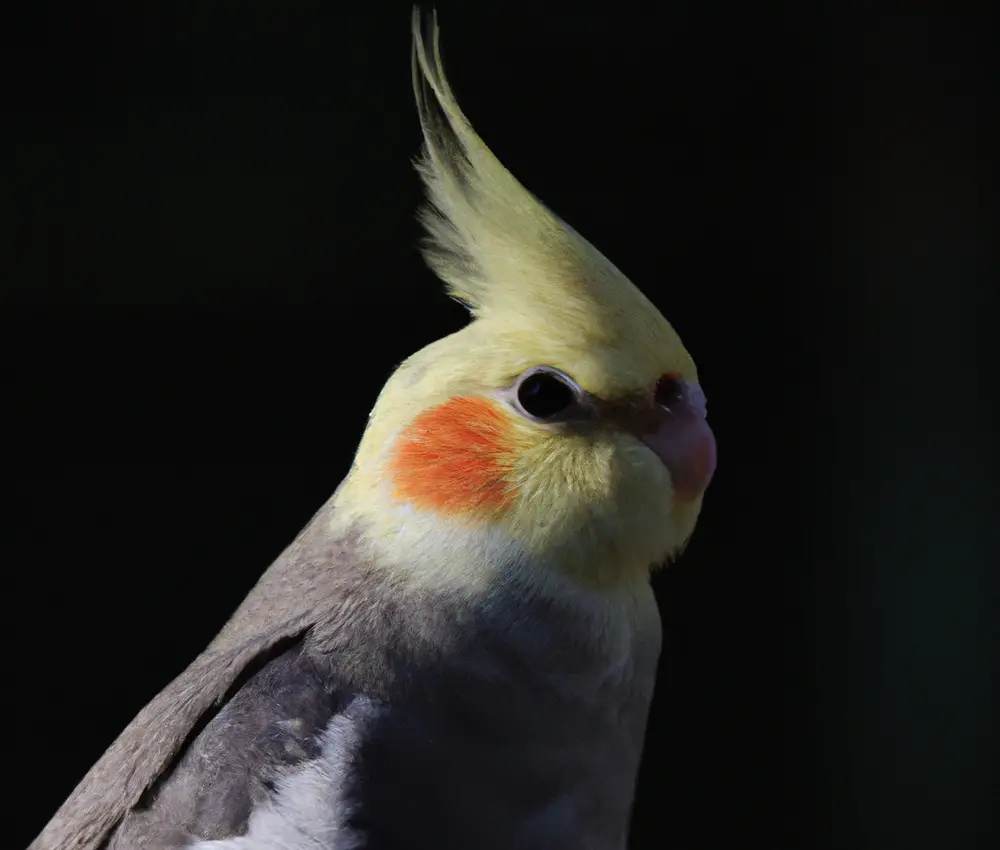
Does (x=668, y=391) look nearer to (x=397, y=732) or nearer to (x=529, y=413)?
(x=529, y=413)

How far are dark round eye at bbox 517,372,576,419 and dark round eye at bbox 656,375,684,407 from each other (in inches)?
4.4

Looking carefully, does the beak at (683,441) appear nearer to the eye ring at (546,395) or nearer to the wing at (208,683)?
the eye ring at (546,395)

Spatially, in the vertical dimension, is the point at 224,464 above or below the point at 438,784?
below

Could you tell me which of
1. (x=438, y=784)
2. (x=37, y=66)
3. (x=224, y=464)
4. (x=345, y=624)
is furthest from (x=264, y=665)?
(x=37, y=66)

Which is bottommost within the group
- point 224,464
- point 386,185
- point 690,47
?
point 224,464

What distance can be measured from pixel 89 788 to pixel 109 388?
1389 mm

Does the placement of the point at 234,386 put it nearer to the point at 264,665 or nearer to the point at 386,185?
the point at 386,185

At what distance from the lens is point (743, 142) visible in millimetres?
2693

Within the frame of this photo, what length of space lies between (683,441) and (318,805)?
0.57m

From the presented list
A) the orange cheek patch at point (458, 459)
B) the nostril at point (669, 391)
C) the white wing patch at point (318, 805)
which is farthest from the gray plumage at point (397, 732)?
the nostril at point (669, 391)

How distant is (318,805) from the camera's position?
125 cm

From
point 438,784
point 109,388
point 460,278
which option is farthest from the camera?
point 109,388

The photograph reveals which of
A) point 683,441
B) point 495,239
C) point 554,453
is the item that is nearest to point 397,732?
point 554,453

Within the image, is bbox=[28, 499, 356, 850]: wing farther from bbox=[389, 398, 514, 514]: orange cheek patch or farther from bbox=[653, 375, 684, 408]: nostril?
bbox=[653, 375, 684, 408]: nostril
